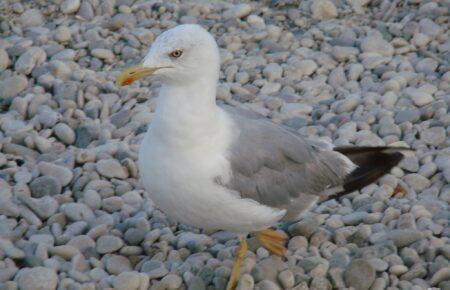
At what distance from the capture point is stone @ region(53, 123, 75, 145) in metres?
5.03

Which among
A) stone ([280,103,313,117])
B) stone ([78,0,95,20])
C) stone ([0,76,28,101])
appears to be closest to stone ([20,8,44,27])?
stone ([78,0,95,20])

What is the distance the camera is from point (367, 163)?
429 centimetres

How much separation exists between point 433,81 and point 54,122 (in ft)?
8.01

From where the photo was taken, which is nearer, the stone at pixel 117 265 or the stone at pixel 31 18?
the stone at pixel 117 265

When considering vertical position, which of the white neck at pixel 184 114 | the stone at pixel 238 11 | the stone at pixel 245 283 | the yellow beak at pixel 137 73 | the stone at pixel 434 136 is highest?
the yellow beak at pixel 137 73

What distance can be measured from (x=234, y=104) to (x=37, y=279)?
1.99 m

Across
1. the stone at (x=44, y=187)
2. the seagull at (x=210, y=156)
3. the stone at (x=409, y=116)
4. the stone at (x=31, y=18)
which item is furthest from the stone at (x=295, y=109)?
the stone at (x=31, y=18)

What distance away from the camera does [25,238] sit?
418cm

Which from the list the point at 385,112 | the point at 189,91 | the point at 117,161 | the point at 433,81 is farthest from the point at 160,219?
the point at 433,81

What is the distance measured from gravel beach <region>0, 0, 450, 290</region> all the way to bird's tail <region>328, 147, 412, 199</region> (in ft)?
0.64

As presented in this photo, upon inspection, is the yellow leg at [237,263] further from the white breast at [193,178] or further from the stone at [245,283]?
the white breast at [193,178]

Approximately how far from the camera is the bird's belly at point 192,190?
3.60 metres

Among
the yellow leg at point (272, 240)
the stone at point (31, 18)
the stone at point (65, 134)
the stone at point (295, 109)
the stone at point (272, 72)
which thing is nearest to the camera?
the yellow leg at point (272, 240)

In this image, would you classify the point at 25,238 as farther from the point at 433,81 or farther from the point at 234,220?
the point at 433,81
